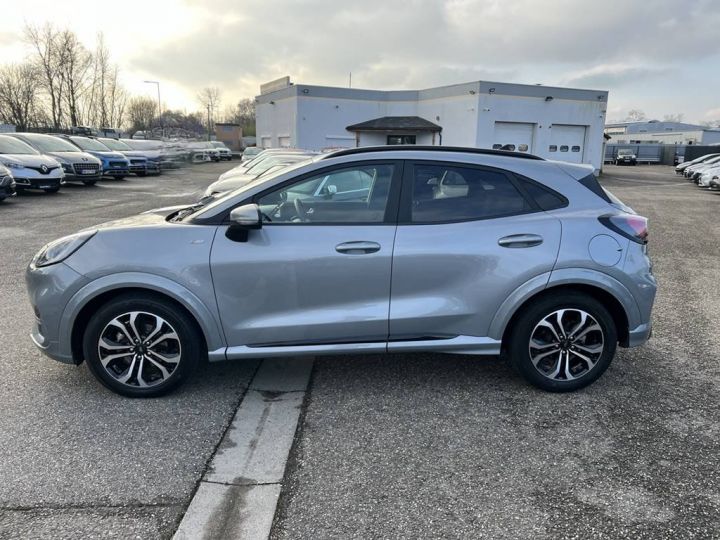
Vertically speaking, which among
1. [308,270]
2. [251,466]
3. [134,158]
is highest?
[134,158]

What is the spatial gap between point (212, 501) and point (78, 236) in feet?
6.83

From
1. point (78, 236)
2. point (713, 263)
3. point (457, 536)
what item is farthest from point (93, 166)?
point (457, 536)

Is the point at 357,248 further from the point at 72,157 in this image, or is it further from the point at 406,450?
the point at 72,157

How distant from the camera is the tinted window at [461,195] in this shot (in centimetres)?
367

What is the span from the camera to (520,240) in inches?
142

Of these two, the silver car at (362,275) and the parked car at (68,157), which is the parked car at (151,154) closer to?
the parked car at (68,157)

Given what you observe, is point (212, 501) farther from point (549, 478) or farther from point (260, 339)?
point (549, 478)

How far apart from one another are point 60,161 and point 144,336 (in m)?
17.8

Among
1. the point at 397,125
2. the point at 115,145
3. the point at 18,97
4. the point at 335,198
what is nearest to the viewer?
the point at 335,198

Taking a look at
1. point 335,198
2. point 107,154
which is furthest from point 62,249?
point 107,154

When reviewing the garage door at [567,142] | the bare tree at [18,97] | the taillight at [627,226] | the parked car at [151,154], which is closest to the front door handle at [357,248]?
the taillight at [627,226]

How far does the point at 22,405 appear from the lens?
11.8ft

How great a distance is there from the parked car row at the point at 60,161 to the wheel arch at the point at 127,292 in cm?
1230

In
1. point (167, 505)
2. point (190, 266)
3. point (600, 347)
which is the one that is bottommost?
point (167, 505)
